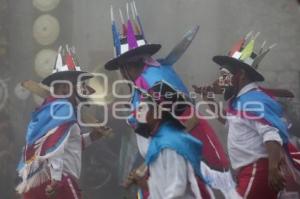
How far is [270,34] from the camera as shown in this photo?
21.8 feet

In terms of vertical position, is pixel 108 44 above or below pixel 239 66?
above

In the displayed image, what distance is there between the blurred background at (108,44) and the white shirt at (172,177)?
3.03m

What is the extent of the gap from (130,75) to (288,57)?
104 inches

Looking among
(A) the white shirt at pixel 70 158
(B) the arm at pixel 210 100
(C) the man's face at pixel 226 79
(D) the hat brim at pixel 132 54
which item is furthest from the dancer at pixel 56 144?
(C) the man's face at pixel 226 79

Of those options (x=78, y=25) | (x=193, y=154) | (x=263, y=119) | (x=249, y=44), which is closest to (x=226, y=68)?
(x=249, y=44)

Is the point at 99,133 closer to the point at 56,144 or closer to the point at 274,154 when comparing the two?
the point at 56,144

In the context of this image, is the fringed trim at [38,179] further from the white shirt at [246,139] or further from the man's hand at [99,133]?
the white shirt at [246,139]

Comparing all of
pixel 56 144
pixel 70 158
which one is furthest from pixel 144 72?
pixel 70 158

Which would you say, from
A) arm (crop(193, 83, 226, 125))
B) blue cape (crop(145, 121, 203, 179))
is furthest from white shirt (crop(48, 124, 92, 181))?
blue cape (crop(145, 121, 203, 179))

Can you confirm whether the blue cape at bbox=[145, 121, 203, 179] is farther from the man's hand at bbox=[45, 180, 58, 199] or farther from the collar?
the man's hand at bbox=[45, 180, 58, 199]

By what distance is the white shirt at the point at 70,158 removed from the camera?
5.34 metres

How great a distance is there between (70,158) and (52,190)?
43cm

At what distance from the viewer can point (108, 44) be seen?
7223mm

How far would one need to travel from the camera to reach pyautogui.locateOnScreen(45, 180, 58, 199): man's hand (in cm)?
522
